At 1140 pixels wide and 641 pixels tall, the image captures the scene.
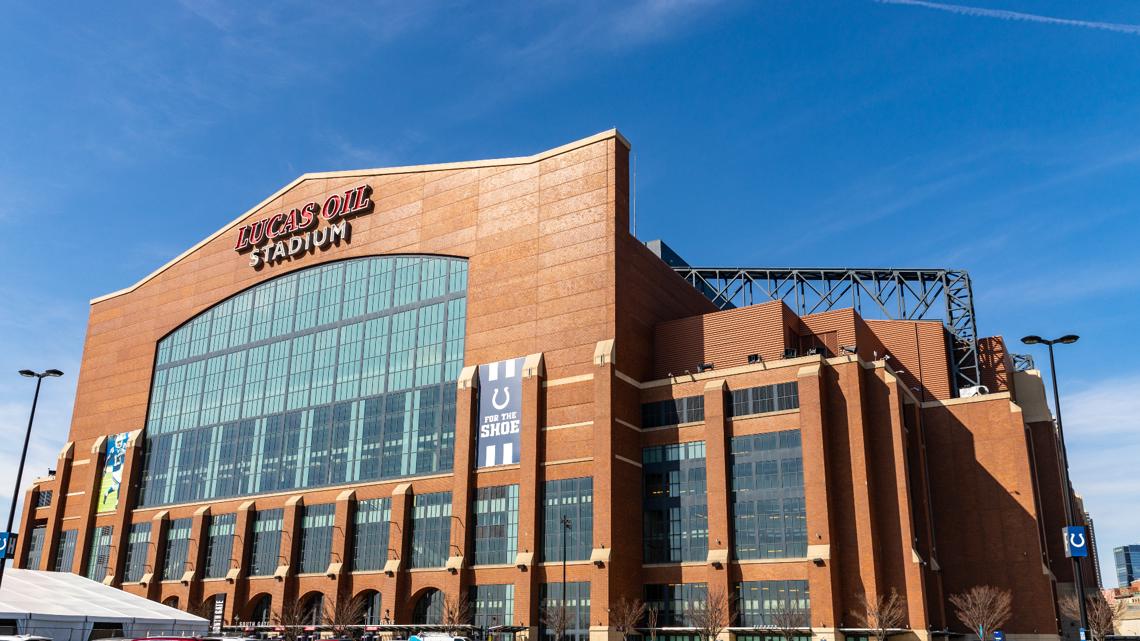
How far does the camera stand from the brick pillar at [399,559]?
80.8 meters

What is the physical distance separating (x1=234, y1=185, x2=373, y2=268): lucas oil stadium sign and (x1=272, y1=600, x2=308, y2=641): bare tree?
36.9m

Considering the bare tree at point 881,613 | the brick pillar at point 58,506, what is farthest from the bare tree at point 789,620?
the brick pillar at point 58,506

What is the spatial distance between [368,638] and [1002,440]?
2151 inches

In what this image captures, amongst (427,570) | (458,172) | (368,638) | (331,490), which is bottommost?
(368,638)

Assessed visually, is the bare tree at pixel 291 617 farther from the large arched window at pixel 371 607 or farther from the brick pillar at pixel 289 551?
the large arched window at pixel 371 607

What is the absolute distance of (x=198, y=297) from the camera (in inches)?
4365

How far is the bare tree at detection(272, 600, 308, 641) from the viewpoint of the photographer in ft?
269

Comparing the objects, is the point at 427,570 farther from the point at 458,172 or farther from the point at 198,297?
the point at 198,297

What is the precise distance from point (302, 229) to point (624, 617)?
56.6m

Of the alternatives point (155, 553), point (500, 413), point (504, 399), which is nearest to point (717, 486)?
point (500, 413)

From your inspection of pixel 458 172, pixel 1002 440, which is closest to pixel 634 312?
pixel 458 172

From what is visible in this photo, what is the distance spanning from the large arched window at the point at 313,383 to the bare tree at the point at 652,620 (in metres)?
22.1

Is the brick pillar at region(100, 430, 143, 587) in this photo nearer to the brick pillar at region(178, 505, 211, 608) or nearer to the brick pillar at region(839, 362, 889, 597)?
the brick pillar at region(178, 505, 211, 608)

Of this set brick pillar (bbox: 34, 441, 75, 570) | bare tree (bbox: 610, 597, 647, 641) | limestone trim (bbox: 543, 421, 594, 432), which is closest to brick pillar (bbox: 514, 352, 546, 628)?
limestone trim (bbox: 543, 421, 594, 432)
